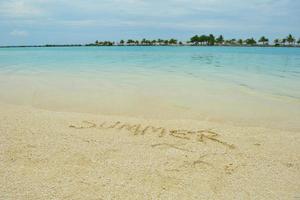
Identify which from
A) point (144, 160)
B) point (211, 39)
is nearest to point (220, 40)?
point (211, 39)

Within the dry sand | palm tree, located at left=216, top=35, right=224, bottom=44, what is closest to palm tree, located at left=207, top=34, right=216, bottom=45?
palm tree, located at left=216, top=35, right=224, bottom=44

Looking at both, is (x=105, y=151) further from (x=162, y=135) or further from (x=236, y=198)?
(x=236, y=198)

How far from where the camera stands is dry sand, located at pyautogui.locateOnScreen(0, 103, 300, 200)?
298cm

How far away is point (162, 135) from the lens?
4.66m

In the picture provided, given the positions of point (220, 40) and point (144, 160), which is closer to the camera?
point (144, 160)

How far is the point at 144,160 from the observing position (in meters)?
3.67

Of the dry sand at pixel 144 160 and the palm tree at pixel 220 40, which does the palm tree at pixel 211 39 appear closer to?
the palm tree at pixel 220 40

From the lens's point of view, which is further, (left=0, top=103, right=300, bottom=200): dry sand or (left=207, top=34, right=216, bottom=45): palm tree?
(left=207, top=34, right=216, bottom=45): palm tree

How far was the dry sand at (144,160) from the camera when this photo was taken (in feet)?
9.78

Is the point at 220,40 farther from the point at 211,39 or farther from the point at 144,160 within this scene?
the point at 144,160

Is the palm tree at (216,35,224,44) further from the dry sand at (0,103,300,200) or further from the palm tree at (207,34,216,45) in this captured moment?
the dry sand at (0,103,300,200)

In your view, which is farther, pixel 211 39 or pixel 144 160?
pixel 211 39

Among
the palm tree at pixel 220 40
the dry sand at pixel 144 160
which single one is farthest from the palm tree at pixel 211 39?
the dry sand at pixel 144 160

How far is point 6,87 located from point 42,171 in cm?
724
